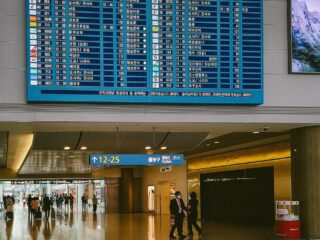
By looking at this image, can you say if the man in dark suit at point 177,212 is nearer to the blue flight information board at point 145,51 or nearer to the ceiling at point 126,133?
A: the ceiling at point 126,133

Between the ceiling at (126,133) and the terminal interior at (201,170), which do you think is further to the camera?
the terminal interior at (201,170)

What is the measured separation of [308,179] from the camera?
616 inches

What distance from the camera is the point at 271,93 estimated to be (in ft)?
49.7

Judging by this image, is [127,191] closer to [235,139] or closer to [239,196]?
[239,196]

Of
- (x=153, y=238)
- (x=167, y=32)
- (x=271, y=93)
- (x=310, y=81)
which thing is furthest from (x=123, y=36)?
(x=153, y=238)

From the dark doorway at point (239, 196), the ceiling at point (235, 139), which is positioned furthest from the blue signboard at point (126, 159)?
the dark doorway at point (239, 196)

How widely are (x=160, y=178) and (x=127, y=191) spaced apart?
23.1ft

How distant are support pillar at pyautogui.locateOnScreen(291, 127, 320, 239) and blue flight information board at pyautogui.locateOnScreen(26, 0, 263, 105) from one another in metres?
2.07

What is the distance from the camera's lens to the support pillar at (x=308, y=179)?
15.5 m

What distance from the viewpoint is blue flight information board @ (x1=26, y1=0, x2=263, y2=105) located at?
1391 centimetres

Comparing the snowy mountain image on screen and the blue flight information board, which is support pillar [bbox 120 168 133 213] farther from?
the blue flight information board

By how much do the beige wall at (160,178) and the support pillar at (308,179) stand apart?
16.7m

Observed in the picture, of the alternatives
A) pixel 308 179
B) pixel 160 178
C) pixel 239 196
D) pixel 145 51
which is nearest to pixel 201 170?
pixel 239 196

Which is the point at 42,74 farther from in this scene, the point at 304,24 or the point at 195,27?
the point at 304,24
